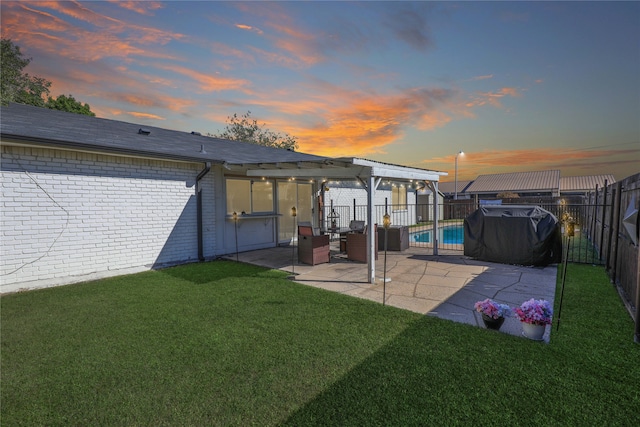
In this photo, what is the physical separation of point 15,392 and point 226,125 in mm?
37100

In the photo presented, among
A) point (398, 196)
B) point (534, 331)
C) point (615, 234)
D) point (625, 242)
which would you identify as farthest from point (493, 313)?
point (398, 196)

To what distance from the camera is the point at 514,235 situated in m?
7.32

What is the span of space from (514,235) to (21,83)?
27890 mm

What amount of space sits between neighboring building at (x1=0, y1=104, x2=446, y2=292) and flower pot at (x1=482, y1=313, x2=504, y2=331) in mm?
2431

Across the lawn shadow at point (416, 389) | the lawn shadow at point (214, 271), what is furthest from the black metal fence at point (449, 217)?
the lawn shadow at point (416, 389)

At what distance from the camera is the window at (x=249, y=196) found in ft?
30.0

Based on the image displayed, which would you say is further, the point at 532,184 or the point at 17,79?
the point at 532,184

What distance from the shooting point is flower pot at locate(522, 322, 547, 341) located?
3404 millimetres

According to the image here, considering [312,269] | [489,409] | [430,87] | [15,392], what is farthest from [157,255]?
[430,87]

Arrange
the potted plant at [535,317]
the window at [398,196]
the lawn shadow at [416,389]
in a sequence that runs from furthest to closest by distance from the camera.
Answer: the window at [398,196] → the potted plant at [535,317] → the lawn shadow at [416,389]

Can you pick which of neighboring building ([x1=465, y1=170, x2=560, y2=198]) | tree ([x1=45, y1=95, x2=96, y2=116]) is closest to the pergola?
tree ([x1=45, y1=95, x2=96, y2=116])

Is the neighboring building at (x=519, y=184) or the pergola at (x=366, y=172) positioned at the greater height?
the neighboring building at (x=519, y=184)

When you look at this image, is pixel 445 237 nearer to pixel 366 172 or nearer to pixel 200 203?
pixel 366 172

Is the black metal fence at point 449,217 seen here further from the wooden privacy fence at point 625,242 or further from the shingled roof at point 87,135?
the shingled roof at point 87,135
